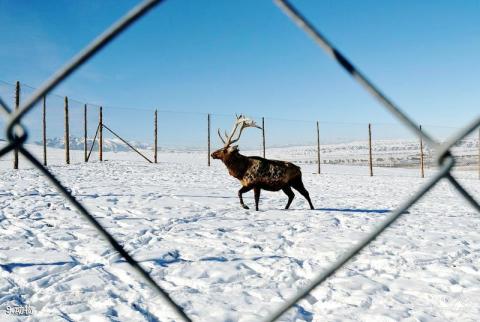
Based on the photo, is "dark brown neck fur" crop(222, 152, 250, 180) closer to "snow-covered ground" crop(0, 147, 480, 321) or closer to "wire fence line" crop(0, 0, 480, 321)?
"snow-covered ground" crop(0, 147, 480, 321)

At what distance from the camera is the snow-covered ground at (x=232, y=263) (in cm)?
278

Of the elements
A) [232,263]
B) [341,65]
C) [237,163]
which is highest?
[341,65]

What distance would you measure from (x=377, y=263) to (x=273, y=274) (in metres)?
1.12

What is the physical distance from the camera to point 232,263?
3.82m

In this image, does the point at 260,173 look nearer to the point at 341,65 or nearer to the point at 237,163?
the point at 237,163

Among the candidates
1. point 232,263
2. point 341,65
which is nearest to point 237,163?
point 232,263

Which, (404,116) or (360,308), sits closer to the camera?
(404,116)

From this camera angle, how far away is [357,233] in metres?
5.36

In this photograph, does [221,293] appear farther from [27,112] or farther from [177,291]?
[27,112]

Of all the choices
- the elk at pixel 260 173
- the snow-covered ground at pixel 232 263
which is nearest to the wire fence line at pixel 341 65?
the snow-covered ground at pixel 232 263

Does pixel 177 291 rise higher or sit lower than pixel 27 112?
lower

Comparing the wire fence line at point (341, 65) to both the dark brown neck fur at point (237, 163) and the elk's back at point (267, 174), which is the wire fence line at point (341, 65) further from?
the dark brown neck fur at point (237, 163)

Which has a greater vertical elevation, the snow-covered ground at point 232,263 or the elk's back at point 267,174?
the elk's back at point 267,174

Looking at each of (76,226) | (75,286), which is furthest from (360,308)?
(76,226)
